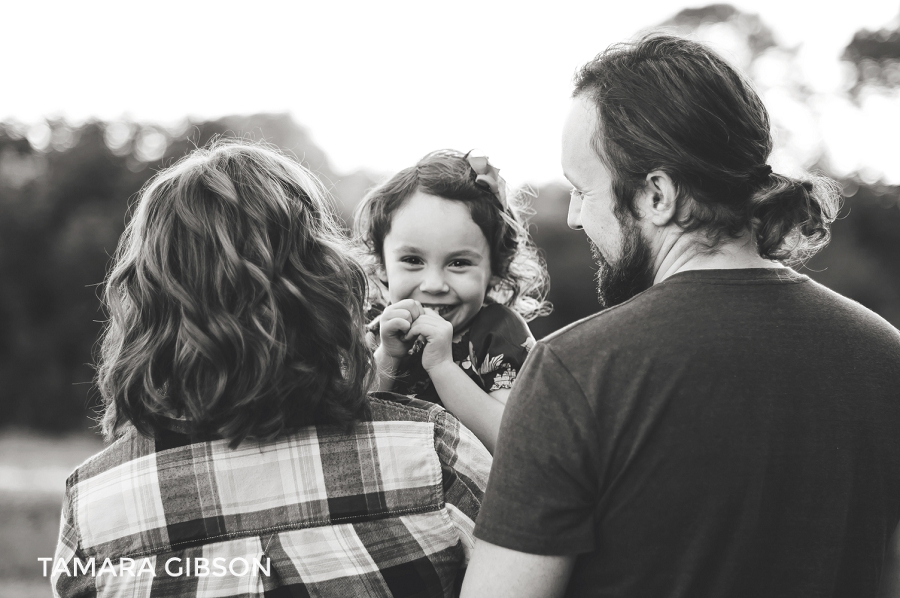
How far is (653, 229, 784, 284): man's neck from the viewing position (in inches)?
60.2

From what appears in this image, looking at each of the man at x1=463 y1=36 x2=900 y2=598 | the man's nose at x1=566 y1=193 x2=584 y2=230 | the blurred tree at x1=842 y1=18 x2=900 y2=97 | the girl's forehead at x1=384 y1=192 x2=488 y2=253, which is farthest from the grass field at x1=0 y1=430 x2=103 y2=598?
the blurred tree at x1=842 y1=18 x2=900 y2=97

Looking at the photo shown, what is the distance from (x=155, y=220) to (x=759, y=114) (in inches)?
56.9

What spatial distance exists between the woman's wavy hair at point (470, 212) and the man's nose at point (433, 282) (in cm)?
28

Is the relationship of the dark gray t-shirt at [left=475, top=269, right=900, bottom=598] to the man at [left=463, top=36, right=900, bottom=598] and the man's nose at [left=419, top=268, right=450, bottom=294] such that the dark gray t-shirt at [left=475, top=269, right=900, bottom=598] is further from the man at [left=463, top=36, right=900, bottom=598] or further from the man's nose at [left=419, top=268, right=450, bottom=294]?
the man's nose at [left=419, top=268, right=450, bottom=294]

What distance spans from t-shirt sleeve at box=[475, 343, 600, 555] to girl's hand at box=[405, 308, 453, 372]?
3.28 ft

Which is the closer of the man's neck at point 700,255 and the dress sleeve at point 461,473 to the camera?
the man's neck at point 700,255

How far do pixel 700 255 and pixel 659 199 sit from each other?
0.18m

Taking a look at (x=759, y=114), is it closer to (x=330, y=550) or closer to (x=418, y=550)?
(x=418, y=550)

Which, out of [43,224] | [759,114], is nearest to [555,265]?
[43,224]

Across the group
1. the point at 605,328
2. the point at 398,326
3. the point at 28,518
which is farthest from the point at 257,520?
the point at 28,518

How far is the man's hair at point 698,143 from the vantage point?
5.33 ft

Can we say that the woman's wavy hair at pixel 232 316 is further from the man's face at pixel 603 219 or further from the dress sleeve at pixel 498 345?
the dress sleeve at pixel 498 345

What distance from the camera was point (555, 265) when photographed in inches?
583

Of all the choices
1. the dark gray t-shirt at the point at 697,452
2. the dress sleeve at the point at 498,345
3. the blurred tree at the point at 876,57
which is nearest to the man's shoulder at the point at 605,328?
the dark gray t-shirt at the point at 697,452
